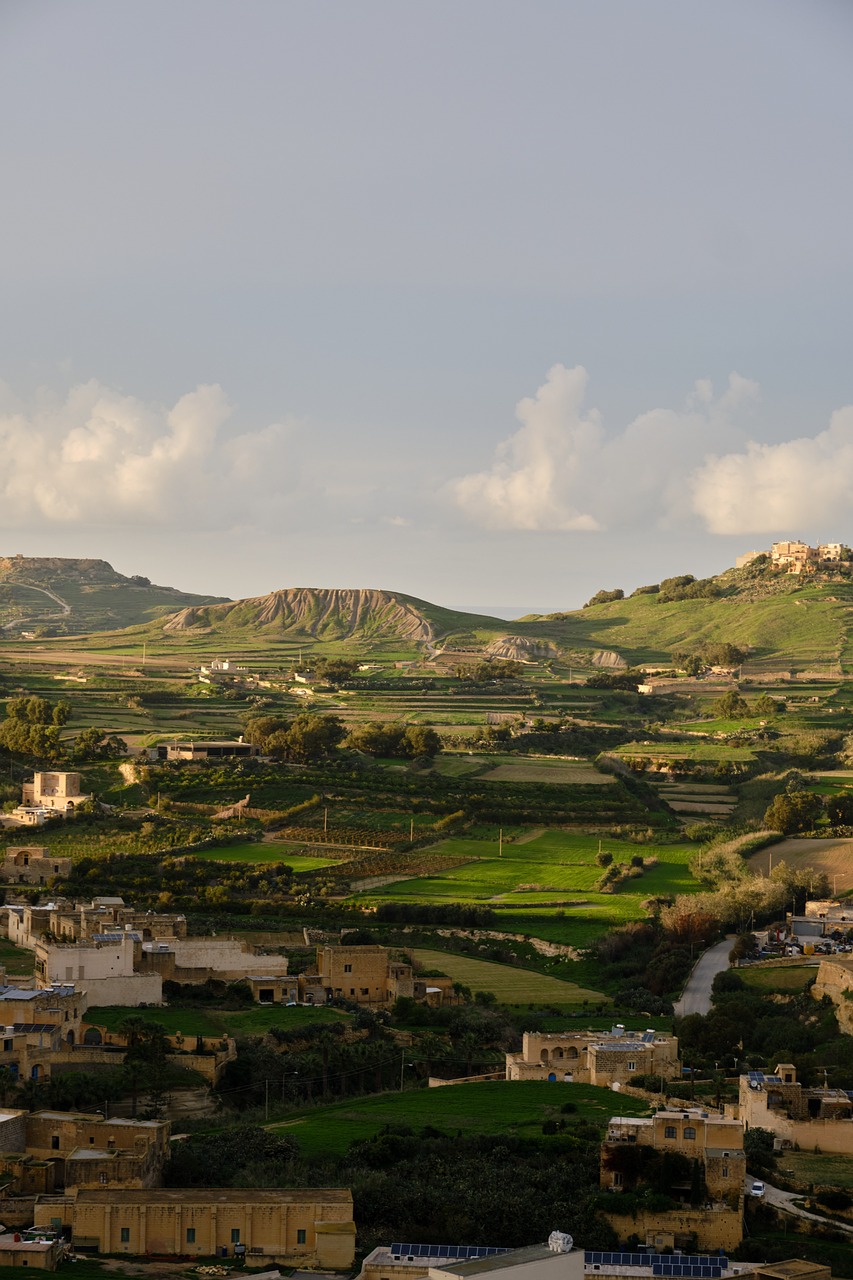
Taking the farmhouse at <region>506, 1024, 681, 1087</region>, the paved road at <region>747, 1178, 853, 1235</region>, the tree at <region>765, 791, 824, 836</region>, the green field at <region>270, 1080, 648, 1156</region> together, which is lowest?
the paved road at <region>747, 1178, 853, 1235</region>

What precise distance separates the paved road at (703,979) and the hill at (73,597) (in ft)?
344

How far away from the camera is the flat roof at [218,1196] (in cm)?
2386

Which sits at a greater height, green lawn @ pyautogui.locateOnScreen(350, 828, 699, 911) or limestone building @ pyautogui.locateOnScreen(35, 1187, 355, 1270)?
green lawn @ pyautogui.locateOnScreen(350, 828, 699, 911)

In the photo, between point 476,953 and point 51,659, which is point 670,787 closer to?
point 476,953

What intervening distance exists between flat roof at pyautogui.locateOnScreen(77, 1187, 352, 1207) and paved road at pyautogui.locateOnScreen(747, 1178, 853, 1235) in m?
6.24

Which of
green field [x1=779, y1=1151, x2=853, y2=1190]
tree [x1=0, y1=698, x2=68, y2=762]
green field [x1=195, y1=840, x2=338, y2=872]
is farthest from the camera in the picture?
tree [x1=0, y1=698, x2=68, y2=762]

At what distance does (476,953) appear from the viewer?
149 ft

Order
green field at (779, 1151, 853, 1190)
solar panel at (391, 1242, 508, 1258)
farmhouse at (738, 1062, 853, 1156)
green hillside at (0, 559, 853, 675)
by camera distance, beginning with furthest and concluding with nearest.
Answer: green hillside at (0, 559, 853, 675)
farmhouse at (738, 1062, 853, 1156)
green field at (779, 1151, 853, 1190)
solar panel at (391, 1242, 508, 1258)

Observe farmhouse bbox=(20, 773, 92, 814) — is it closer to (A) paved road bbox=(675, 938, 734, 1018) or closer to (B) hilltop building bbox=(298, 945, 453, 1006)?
(B) hilltop building bbox=(298, 945, 453, 1006)

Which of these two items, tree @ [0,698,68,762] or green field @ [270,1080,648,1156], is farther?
tree @ [0,698,68,762]

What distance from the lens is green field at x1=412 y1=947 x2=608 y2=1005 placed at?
41.1m

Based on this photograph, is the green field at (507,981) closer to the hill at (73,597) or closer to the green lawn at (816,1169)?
the green lawn at (816,1169)

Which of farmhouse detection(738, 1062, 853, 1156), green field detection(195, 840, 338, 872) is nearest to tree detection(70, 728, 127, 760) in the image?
green field detection(195, 840, 338, 872)

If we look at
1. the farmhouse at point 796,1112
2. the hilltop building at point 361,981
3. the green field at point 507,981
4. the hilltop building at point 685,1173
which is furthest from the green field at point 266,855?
the hilltop building at point 685,1173
